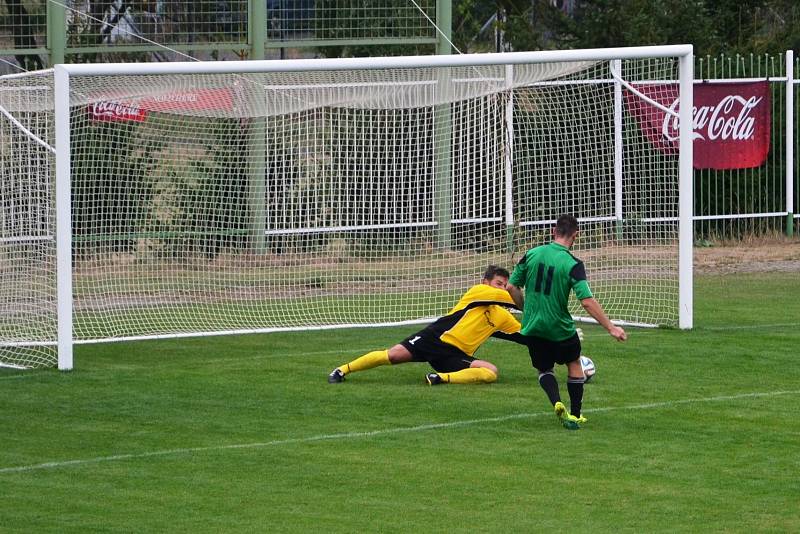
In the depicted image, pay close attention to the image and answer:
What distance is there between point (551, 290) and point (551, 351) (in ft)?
1.46

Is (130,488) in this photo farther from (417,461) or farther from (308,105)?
(308,105)

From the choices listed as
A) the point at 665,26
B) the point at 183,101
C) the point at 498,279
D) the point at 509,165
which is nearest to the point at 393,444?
the point at 498,279

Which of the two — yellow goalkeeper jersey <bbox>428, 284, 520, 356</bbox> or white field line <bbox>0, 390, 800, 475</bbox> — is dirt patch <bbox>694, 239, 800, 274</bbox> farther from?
white field line <bbox>0, 390, 800, 475</bbox>

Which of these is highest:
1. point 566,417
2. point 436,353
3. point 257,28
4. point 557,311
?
point 257,28

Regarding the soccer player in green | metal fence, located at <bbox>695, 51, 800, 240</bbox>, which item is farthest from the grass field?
metal fence, located at <bbox>695, 51, 800, 240</bbox>

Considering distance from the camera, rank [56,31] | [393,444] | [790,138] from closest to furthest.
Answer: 1. [393,444]
2. [56,31]
3. [790,138]

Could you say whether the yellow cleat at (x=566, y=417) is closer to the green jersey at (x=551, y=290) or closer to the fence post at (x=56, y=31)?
the green jersey at (x=551, y=290)

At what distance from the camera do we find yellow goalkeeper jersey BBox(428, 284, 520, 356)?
11633 millimetres

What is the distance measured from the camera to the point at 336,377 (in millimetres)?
11867

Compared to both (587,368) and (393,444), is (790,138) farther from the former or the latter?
(393,444)

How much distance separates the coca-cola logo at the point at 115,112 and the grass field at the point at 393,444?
298 centimetres

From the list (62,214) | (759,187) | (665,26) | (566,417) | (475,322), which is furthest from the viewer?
(665,26)

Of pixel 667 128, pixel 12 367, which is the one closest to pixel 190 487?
pixel 12 367

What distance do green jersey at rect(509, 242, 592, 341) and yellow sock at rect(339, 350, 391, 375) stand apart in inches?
84.5
